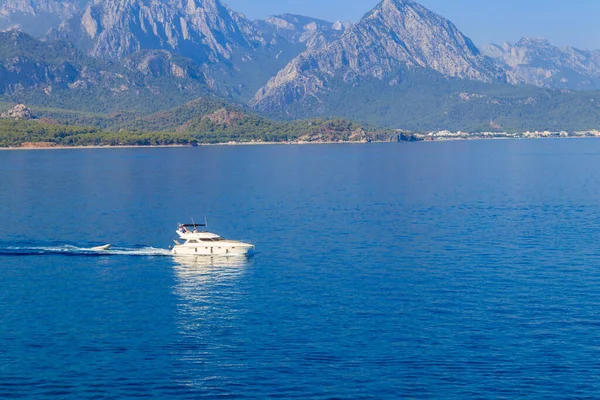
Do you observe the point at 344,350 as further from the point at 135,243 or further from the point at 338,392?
the point at 135,243

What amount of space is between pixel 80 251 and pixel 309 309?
43.5 m

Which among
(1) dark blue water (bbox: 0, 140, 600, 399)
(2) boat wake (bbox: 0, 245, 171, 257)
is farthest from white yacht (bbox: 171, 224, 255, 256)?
(2) boat wake (bbox: 0, 245, 171, 257)

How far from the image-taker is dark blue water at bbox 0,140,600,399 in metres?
58.7

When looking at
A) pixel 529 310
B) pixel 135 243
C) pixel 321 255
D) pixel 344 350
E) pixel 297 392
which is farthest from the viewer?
pixel 135 243

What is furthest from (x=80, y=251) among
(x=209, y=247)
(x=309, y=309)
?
(x=309, y=309)

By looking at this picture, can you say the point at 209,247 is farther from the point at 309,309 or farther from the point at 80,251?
the point at 309,309

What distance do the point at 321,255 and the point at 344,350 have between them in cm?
3972

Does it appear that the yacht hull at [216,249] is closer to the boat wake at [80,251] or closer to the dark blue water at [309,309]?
the dark blue water at [309,309]

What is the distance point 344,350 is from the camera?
6456cm

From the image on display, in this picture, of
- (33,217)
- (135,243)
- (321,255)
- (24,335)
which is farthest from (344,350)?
(33,217)

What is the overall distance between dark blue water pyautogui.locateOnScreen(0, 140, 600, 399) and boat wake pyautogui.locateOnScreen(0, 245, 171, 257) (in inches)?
16.1

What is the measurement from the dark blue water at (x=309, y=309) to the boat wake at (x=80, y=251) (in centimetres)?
41

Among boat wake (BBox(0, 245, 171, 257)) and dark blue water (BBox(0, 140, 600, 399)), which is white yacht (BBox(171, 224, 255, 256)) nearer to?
dark blue water (BBox(0, 140, 600, 399))

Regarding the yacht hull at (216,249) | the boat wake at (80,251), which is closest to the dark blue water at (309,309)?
the boat wake at (80,251)
